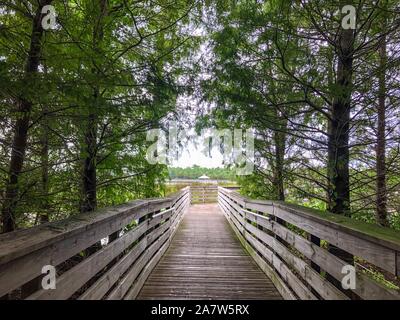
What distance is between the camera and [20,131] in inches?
112

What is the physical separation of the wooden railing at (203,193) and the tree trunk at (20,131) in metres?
16.1

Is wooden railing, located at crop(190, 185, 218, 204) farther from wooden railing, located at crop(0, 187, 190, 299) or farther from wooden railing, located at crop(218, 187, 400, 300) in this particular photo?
wooden railing, located at crop(0, 187, 190, 299)

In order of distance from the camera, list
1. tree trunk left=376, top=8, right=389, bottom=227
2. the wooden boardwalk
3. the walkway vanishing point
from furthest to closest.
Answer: the wooden boardwalk
tree trunk left=376, top=8, right=389, bottom=227
the walkway vanishing point

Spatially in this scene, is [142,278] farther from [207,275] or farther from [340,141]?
[340,141]

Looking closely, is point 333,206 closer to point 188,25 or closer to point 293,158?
point 293,158

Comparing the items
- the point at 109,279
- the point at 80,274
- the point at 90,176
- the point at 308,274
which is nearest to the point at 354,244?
the point at 308,274

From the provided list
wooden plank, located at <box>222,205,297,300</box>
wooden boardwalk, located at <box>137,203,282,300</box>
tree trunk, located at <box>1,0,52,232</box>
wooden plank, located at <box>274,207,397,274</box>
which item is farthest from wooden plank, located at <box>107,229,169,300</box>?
wooden plank, located at <box>274,207,397,274</box>

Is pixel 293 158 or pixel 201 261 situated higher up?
pixel 293 158

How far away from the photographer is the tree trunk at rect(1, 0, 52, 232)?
2.65 metres

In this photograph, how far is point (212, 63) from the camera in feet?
11.5

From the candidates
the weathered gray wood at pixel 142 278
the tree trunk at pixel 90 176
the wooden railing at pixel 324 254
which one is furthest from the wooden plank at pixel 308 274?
the tree trunk at pixel 90 176

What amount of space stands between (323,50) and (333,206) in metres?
2.00

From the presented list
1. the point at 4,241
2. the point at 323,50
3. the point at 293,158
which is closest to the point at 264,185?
the point at 293,158
